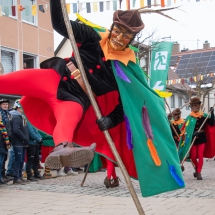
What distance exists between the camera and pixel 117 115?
4.10m

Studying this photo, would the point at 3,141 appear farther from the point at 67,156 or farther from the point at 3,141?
the point at 67,156

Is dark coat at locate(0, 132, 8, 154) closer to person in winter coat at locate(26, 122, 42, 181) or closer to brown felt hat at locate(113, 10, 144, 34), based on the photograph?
person in winter coat at locate(26, 122, 42, 181)

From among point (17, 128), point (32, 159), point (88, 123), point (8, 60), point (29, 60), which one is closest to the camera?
point (88, 123)

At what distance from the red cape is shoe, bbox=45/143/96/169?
0.92 meters

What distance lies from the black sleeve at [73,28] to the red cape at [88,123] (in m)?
0.65

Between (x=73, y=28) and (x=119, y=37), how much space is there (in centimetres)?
40

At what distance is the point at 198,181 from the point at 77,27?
641 centimetres

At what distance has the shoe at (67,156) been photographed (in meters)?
3.36

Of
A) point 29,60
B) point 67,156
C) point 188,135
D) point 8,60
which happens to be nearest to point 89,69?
point 67,156

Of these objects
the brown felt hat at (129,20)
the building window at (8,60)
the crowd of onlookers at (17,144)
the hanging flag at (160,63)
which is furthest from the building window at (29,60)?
the brown felt hat at (129,20)

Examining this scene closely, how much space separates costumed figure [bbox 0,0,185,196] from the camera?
385 cm

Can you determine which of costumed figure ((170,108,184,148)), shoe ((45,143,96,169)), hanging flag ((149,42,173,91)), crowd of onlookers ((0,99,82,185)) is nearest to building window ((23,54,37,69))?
hanging flag ((149,42,173,91))

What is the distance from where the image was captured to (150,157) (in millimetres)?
4227

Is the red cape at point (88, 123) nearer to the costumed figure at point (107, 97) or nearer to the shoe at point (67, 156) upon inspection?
the costumed figure at point (107, 97)
